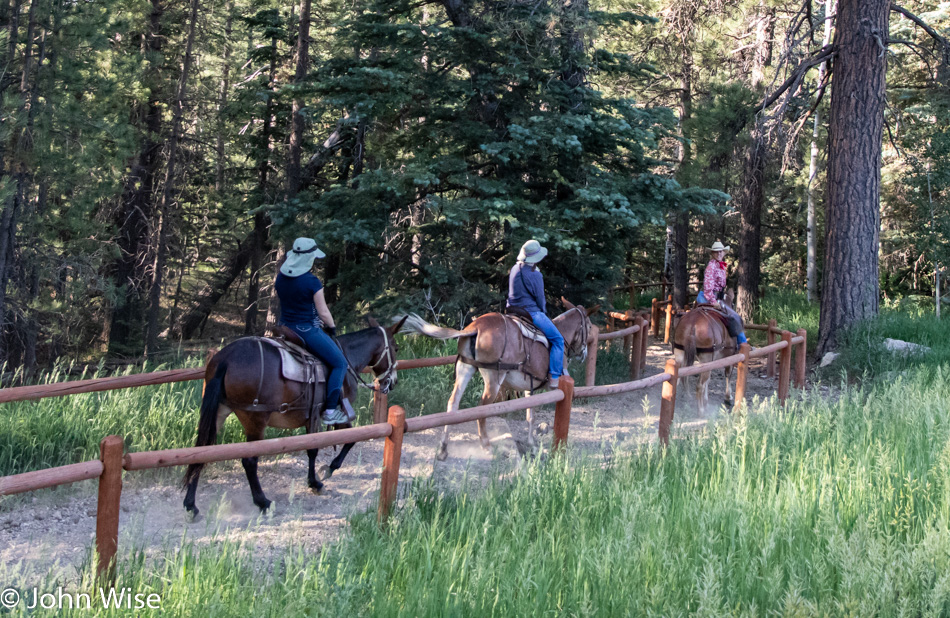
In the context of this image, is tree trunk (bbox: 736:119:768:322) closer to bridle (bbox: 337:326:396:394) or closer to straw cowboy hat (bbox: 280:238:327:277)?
bridle (bbox: 337:326:396:394)

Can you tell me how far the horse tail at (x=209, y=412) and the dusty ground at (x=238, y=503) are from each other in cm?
41

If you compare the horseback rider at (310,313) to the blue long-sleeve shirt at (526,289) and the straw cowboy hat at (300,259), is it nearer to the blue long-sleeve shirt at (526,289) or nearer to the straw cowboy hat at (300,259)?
the straw cowboy hat at (300,259)

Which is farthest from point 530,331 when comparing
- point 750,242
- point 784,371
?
point 750,242

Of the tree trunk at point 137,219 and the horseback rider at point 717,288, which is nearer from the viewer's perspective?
the horseback rider at point 717,288

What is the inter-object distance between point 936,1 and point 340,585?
31.2 meters

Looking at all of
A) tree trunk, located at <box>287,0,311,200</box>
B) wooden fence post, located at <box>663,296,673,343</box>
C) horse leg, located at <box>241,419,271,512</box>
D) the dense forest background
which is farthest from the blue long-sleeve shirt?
wooden fence post, located at <box>663,296,673,343</box>

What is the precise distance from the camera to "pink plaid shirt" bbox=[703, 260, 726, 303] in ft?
38.9

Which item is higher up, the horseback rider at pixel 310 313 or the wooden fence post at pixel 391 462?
the horseback rider at pixel 310 313

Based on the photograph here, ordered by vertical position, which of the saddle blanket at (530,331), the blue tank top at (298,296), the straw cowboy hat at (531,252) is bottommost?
the saddle blanket at (530,331)

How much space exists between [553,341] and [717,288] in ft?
13.7

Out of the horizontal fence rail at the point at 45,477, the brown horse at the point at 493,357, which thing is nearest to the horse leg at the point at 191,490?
the horizontal fence rail at the point at 45,477

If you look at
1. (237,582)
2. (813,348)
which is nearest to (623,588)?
(237,582)

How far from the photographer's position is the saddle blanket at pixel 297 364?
654cm

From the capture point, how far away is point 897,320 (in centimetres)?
1388
